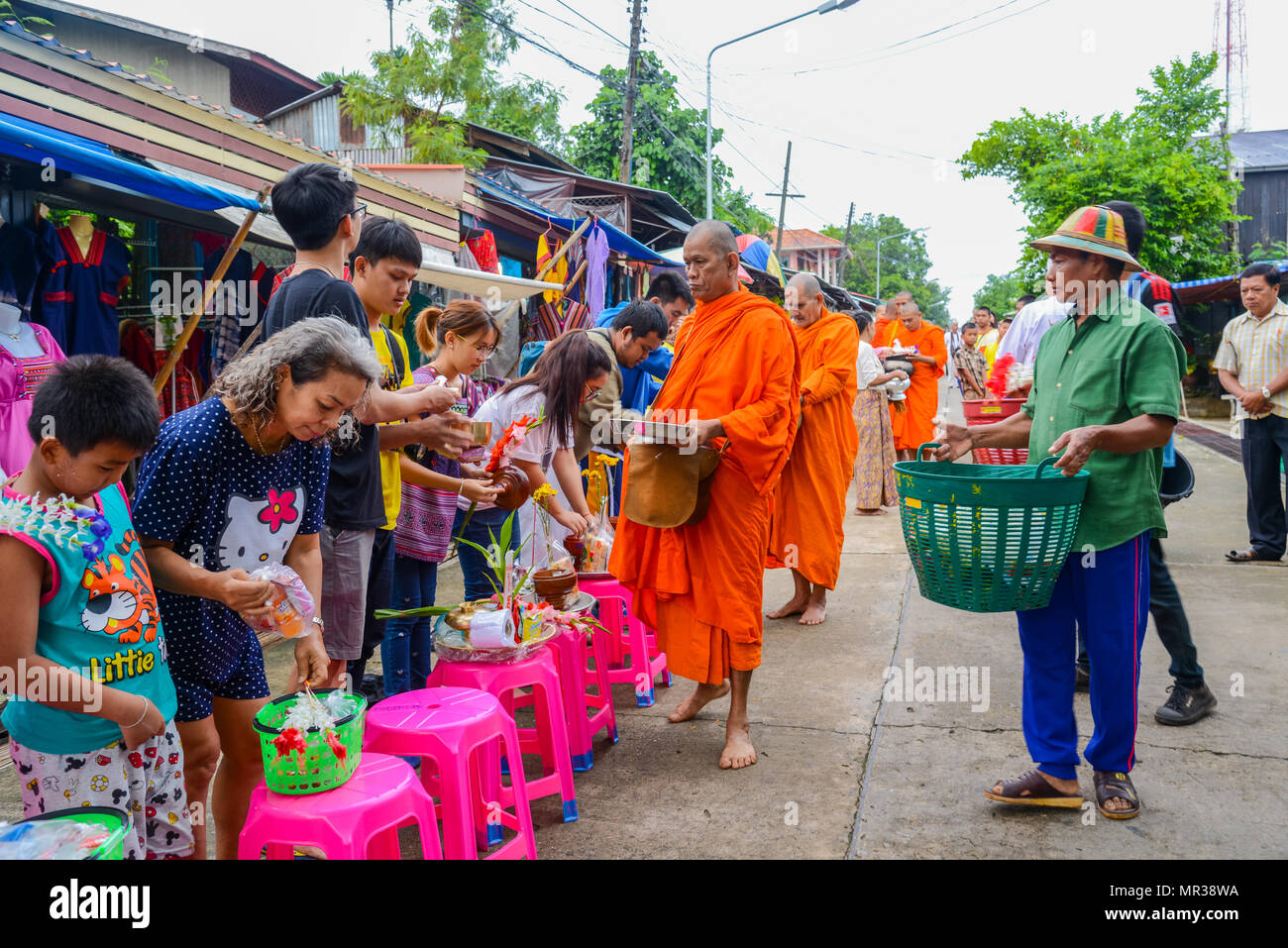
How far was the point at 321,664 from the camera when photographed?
228 centimetres

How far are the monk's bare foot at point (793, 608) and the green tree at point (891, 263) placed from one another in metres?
54.4

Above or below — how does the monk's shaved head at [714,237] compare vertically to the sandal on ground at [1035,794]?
above

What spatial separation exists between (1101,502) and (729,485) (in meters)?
1.32

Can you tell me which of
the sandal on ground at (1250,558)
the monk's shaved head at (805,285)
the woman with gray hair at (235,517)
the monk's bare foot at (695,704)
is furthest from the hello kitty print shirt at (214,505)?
the sandal on ground at (1250,558)

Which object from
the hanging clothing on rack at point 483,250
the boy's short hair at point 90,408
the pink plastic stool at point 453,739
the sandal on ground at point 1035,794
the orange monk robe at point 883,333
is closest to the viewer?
the boy's short hair at point 90,408

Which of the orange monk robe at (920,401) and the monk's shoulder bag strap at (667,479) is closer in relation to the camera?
the monk's shoulder bag strap at (667,479)

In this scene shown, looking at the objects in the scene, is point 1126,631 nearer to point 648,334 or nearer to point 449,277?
point 648,334

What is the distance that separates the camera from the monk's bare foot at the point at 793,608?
5559 millimetres

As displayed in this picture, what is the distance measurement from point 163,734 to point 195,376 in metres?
3.95

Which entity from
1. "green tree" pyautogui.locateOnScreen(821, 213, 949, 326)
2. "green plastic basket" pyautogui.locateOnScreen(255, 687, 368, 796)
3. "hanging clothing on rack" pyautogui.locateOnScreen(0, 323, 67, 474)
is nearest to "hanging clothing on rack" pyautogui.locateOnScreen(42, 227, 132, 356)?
"hanging clothing on rack" pyautogui.locateOnScreen(0, 323, 67, 474)

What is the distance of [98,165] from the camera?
11.1 ft

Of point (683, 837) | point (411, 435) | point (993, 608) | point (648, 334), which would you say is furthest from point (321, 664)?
point (648, 334)

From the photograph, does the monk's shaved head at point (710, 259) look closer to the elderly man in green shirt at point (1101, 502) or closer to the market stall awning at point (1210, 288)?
the elderly man in green shirt at point (1101, 502)

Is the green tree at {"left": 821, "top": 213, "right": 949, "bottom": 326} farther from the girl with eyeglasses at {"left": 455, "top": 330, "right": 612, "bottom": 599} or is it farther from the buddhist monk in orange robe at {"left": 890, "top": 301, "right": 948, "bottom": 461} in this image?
the girl with eyeglasses at {"left": 455, "top": 330, "right": 612, "bottom": 599}
